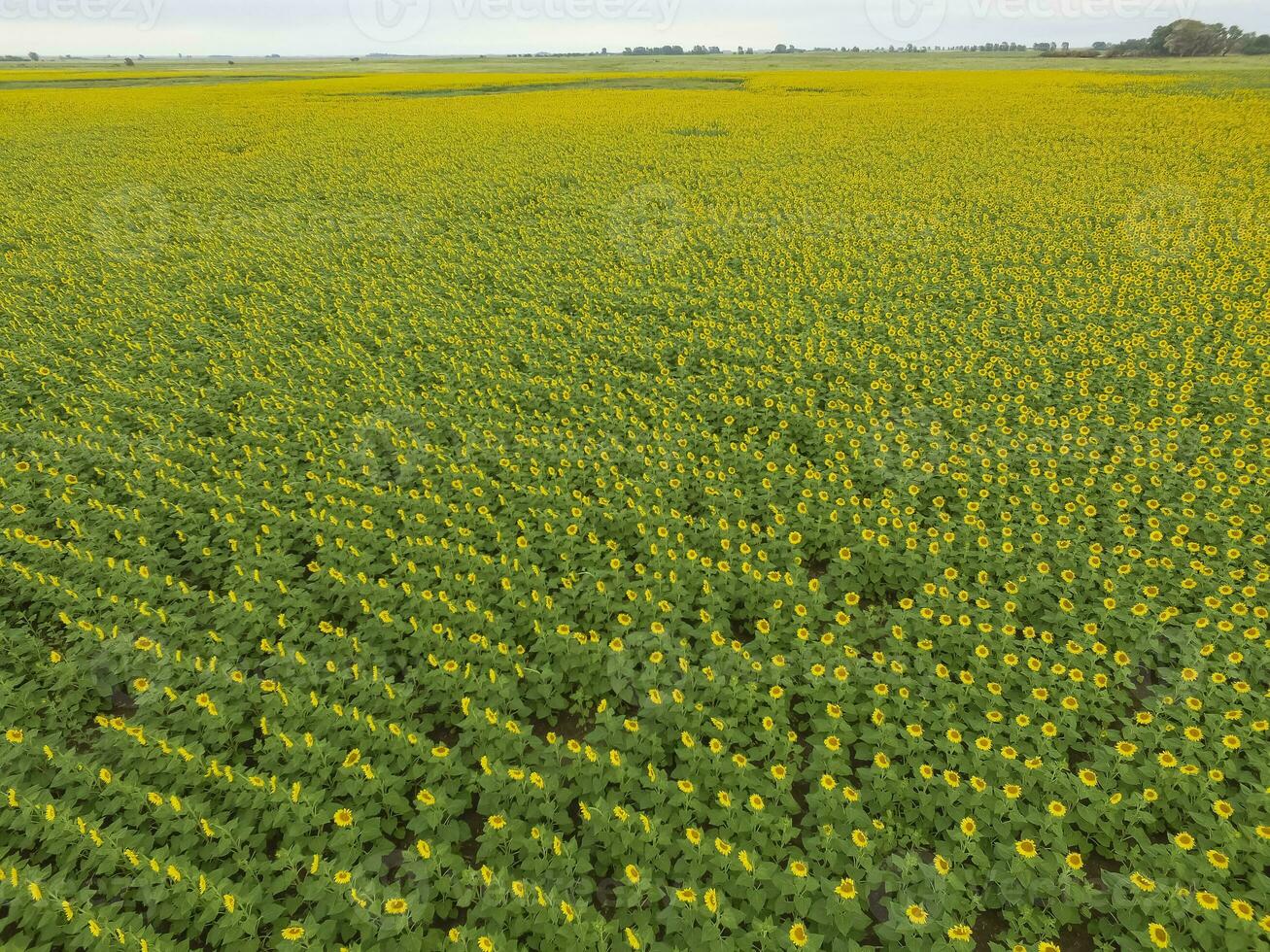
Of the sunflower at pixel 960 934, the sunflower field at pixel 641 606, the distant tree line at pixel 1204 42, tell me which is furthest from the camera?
the distant tree line at pixel 1204 42

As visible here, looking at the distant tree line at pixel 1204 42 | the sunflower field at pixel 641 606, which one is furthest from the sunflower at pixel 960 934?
the distant tree line at pixel 1204 42

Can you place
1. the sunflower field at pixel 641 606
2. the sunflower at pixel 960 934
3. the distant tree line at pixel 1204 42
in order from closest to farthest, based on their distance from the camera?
the sunflower at pixel 960 934
the sunflower field at pixel 641 606
the distant tree line at pixel 1204 42

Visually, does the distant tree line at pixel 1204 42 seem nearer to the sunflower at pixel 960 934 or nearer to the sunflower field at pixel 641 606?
the sunflower field at pixel 641 606

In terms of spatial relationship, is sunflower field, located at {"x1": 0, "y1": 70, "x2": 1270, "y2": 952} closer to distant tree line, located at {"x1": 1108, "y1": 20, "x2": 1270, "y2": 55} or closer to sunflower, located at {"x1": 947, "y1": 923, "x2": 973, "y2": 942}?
sunflower, located at {"x1": 947, "y1": 923, "x2": 973, "y2": 942}

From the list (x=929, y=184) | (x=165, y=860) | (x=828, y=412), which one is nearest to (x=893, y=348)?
(x=828, y=412)

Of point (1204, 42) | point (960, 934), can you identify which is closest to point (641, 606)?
point (960, 934)

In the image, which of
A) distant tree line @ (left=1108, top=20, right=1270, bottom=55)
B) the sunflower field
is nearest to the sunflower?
the sunflower field
